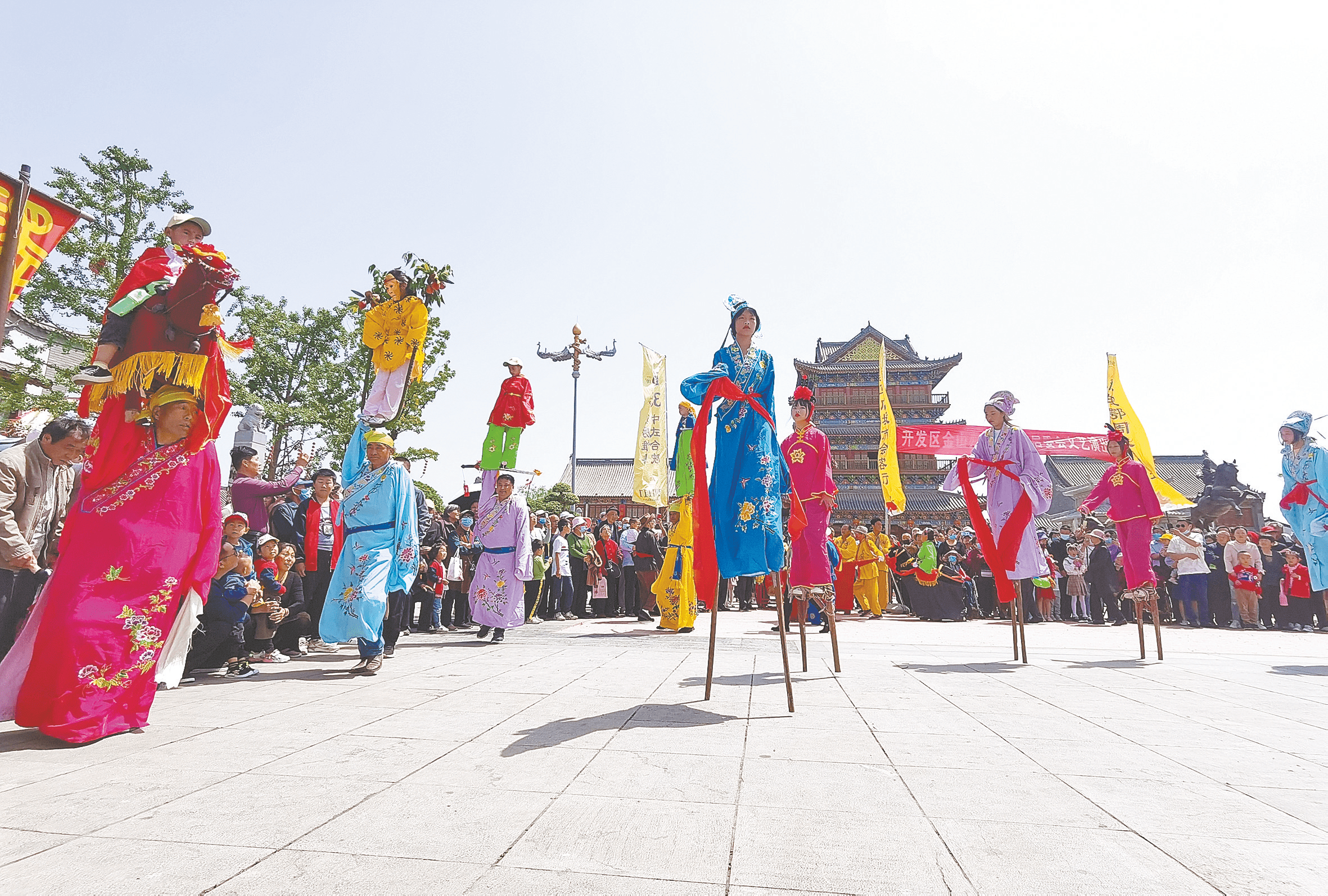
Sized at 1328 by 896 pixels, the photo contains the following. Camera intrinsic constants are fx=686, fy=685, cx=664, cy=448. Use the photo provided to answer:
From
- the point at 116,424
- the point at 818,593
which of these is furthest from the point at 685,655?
the point at 116,424

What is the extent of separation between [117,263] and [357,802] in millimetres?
21683

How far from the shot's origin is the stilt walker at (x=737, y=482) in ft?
13.0

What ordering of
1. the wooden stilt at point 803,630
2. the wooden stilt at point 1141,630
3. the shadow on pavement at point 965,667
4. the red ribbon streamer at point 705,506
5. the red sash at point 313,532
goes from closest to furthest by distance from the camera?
the red ribbon streamer at point 705,506
the wooden stilt at point 803,630
the shadow on pavement at point 965,667
the wooden stilt at point 1141,630
the red sash at point 313,532

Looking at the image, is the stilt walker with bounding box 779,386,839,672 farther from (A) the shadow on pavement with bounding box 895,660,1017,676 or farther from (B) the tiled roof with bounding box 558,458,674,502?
(B) the tiled roof with bounding box 558,458,674,502

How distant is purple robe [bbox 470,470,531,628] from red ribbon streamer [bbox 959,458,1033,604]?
459 centimetres

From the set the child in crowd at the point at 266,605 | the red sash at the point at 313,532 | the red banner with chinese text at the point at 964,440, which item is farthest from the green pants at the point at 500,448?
the red banner with chinese text at the point at 964,440

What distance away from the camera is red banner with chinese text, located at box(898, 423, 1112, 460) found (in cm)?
2698

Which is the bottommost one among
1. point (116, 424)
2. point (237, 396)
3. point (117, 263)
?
point (116, 424)

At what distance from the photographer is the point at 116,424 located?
3.42 metres

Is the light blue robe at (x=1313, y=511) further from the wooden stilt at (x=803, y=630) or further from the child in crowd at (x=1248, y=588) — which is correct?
the child in crowd at (x=1248, y=588)

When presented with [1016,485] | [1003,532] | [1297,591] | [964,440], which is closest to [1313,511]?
[1016,485]

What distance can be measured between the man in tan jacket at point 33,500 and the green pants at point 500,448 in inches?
154

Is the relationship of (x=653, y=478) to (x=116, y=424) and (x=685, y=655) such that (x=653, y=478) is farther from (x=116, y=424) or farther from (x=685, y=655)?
(x=116, y=424)

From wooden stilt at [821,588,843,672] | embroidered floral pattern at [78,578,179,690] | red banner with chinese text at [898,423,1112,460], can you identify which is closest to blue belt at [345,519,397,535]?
embroidered floral pattern at [78,578,179,690]
